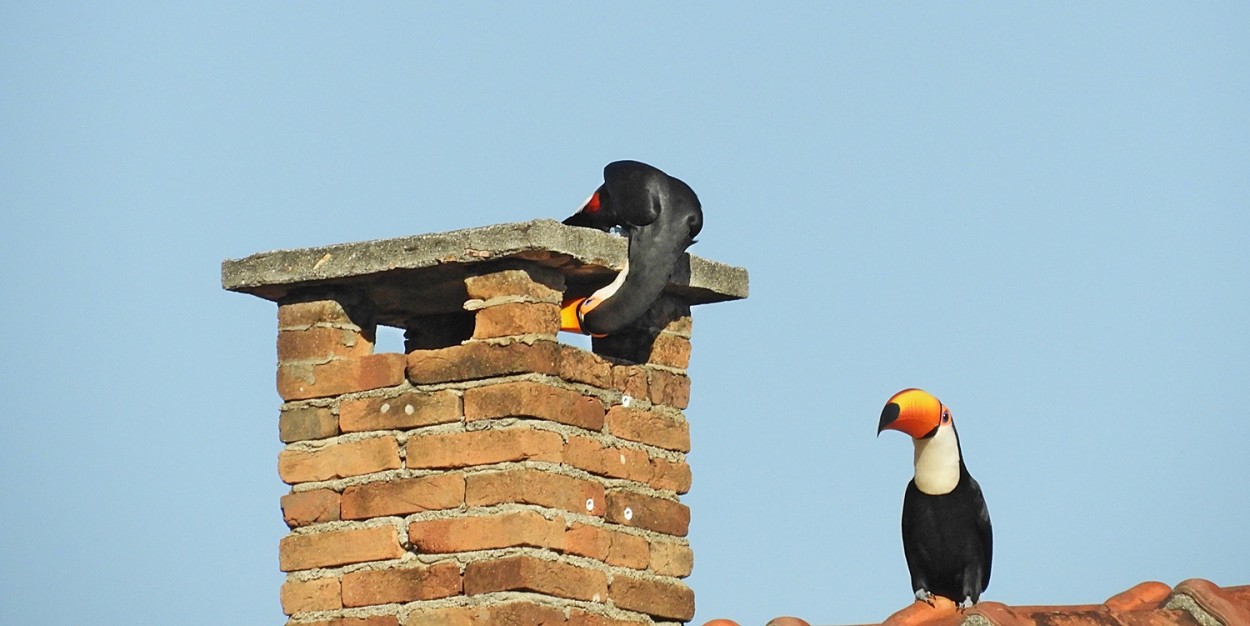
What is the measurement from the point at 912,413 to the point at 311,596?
71.7 inches

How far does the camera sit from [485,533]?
4996 mm

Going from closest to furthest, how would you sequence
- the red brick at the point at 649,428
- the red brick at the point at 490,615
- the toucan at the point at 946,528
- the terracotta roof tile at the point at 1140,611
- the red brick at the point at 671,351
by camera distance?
the red brick at the point at 490,615, the terracotta roof tile at the point at 1140,611, the red brick at the point at 649,428, the red brick at the point at 671,351, the toucan at the point at 946,528

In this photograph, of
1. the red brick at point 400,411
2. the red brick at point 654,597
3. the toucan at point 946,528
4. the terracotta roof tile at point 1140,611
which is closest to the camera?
the terracotta roof tile at point 1140,611

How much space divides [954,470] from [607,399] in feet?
4.04

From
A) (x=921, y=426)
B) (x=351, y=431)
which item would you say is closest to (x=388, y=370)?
(x=351, y=431)

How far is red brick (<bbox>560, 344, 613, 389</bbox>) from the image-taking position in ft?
16.9

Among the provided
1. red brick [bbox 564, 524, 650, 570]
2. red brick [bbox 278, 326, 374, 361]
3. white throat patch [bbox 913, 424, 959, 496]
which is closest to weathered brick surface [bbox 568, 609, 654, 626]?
A: red brick [bbox 564, 524, 650, 570]

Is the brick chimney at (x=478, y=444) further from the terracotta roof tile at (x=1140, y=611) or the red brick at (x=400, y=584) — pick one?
the terracotta roof tile at (x=1140, y=611)

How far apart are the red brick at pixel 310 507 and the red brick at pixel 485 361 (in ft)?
1.44

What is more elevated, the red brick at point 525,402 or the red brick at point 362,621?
the red brick at point 525,402

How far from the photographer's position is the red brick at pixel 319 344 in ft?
17.9

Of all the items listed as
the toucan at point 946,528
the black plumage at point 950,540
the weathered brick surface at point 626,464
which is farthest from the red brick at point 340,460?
the black plumage at point 950,540

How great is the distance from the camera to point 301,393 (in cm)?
547

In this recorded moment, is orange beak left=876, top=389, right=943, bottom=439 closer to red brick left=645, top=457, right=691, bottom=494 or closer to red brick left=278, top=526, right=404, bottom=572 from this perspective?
red brick left=645, top=457, right=691, bottom=494
